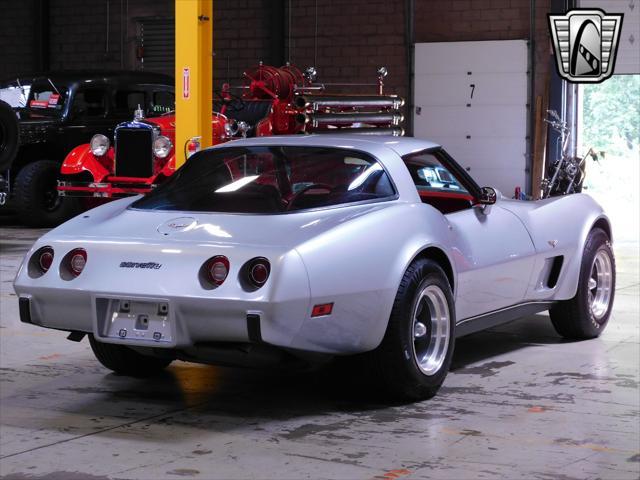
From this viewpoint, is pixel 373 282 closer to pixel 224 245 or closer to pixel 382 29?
pixel 224 245

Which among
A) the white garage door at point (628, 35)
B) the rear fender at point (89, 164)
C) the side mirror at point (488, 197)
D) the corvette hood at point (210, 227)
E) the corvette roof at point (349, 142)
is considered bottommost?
the rear fender at point (89, 164)

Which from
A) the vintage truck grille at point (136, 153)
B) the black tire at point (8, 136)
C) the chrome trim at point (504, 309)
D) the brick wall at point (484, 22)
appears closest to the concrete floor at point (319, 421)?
the chrome trim at point (504, 309)

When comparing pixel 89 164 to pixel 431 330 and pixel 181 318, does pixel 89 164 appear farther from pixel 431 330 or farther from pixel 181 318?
pixel 181 318

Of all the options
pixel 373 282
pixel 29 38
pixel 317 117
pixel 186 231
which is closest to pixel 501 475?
pixel 373 282

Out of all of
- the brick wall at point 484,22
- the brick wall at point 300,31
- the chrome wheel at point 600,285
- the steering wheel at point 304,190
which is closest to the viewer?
the steering wheel at point 304,190

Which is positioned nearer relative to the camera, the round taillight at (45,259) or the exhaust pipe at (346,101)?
the round taillight at (45,259)

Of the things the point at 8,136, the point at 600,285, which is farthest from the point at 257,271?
the point at 8,136

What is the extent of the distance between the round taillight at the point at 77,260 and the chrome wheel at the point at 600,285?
10.6 feet

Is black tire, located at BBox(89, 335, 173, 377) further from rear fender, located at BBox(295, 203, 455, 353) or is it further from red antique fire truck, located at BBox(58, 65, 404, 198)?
red antique fire truck, located at BBox(58, 65, 404, 198)

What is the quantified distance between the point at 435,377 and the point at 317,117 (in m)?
10.7

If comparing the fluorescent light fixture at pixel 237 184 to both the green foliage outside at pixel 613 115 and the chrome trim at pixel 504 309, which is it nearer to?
the chrome trim at pixel 504 309

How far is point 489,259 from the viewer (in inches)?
220

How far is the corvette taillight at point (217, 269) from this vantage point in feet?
14.5

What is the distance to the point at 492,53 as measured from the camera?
1912cm
